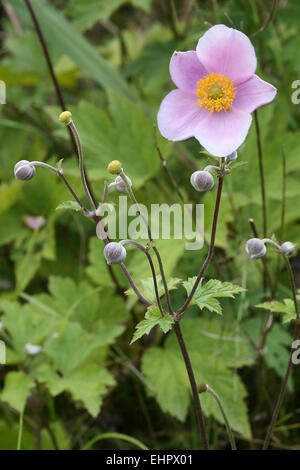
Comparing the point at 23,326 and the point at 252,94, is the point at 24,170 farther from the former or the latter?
the point at 23,326

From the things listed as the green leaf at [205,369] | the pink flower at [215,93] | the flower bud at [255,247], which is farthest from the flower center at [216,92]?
the green leaf at [205,369]

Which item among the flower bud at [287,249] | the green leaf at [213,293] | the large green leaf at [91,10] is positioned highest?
the large green leaf at [91,10]

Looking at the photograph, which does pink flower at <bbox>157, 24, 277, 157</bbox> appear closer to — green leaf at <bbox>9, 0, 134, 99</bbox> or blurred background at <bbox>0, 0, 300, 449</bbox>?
blurred background at <bbox>0, 0, 300, 449</bbox>

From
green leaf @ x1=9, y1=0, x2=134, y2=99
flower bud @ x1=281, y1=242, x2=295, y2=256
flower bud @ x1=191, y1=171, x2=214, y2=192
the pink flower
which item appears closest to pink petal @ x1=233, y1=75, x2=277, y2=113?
the pink flower

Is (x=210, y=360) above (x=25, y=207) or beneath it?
beneath

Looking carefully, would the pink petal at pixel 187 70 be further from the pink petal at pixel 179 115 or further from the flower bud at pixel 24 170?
the flower bud at pixel 24 170
